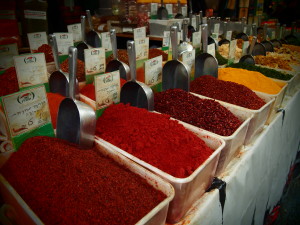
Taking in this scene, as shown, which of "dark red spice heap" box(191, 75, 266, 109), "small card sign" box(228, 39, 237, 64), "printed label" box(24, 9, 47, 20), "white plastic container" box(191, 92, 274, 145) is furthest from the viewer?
"printed label" box(24, 9, 47, 20)

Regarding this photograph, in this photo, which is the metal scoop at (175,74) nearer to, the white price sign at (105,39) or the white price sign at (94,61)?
the white price sign at (94,61)

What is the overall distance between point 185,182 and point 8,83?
87 centimetres

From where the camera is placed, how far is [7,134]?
74 cm

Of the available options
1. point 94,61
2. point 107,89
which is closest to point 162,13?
point 94,61

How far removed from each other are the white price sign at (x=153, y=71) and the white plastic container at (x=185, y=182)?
0.50 m

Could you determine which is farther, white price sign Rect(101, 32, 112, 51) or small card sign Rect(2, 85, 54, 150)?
white price sign Rect(101, 32, 112, 51)

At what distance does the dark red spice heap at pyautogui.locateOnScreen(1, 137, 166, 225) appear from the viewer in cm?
55

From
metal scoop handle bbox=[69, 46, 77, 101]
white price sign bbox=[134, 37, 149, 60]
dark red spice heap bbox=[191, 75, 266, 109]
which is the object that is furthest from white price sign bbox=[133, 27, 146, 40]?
metal scoop handle bbox=[69, 46, 77, 101]

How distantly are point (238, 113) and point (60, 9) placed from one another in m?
2.73

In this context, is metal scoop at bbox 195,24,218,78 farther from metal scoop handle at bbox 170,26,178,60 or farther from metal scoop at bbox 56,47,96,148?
metal scoop at bbox 56,47,96,148

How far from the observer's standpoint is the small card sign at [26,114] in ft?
2.35

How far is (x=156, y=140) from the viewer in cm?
78

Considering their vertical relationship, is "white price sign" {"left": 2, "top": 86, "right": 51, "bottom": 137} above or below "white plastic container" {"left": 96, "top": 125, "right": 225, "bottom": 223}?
above

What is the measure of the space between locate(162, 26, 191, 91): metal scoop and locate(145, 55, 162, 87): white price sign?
0.05 meters
